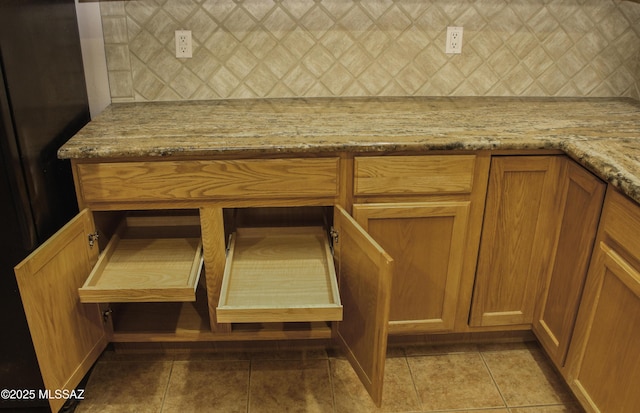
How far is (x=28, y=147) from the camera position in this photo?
1.52 m

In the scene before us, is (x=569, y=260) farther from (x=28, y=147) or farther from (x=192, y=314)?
(x=28, y=147)

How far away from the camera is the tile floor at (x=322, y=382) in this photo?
6.00 feet

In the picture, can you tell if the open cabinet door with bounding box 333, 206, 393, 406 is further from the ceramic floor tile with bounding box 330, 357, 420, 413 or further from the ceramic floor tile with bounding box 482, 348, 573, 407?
the ceramic floor tile with bounding box 482, 348, 573, 407

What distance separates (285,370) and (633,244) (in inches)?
47.7

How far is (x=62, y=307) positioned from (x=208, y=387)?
60 cm

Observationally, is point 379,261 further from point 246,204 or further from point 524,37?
point 524,37

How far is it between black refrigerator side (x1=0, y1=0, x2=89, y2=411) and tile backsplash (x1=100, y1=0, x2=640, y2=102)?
0.32 m

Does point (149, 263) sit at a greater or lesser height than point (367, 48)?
lesser

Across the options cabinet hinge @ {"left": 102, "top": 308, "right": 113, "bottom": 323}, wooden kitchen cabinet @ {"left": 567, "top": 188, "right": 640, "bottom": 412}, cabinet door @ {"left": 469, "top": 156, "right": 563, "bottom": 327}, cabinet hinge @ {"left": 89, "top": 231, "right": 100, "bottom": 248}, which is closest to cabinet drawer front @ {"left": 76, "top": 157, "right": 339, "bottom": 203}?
cabinet hinge @ {"left": 89, "top": 231, "right": 100, "bottom": 248}

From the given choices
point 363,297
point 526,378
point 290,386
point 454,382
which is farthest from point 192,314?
point 526,378

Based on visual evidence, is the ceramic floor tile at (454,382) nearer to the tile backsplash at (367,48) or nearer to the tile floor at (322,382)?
the tile floor at (322,382)

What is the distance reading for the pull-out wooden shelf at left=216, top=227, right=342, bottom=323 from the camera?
1.53 meters

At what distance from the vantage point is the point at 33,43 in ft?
5.22

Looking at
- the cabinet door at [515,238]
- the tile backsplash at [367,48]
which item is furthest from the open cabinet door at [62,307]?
the cabinet door at [515,238]
